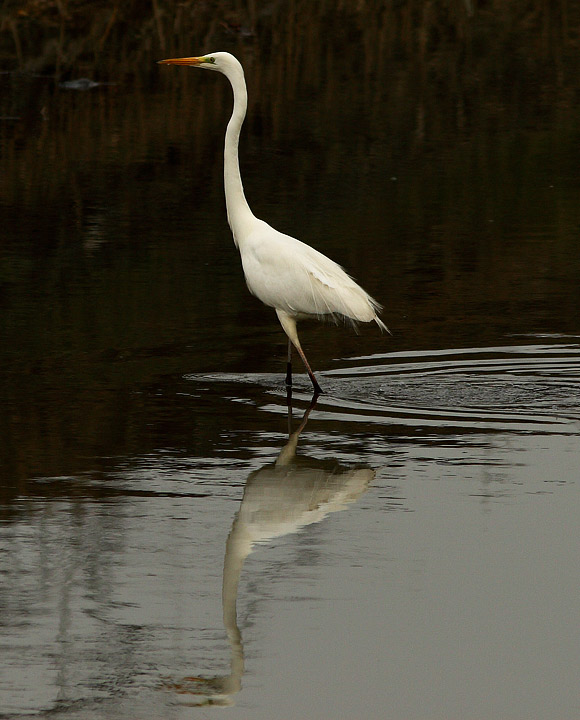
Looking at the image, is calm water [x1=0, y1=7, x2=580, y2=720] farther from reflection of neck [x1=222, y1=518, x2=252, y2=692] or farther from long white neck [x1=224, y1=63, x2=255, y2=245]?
long white neck [x1=224, y1=63, x2=255, y2=245]

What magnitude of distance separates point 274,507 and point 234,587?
3.30ft

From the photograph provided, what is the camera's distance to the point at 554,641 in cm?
488

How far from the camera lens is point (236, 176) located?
964 cm

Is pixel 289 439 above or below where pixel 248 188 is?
below

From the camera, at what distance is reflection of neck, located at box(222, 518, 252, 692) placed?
471 centimetres

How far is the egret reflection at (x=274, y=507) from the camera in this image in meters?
4.59

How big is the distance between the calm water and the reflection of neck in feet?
0.04

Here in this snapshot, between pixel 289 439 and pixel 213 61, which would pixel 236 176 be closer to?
pixel 213 61

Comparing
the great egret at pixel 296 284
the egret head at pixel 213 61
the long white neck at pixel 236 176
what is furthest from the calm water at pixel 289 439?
the egret head at pixel 213 61

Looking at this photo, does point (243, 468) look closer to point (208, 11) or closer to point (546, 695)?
point (546, 695)

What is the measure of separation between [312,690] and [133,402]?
13.3 ft

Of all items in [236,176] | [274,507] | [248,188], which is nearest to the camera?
[274,507]

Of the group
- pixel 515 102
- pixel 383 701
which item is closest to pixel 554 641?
pixel 383 701

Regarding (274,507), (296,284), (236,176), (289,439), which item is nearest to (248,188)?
(236,176)
